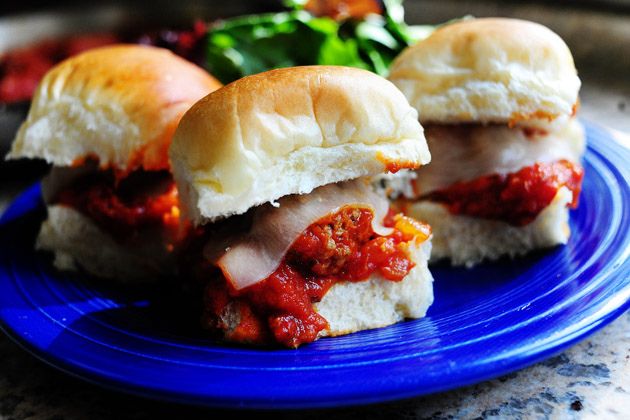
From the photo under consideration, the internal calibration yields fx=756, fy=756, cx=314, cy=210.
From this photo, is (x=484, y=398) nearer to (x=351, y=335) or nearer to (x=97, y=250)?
(x=351, y=335)

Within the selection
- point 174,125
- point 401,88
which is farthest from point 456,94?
point 174,125

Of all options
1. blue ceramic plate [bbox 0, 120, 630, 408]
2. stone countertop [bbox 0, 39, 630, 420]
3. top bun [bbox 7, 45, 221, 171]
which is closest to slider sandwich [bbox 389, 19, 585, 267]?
blue ceramic plate [bbox 0, 120, 630, 408]

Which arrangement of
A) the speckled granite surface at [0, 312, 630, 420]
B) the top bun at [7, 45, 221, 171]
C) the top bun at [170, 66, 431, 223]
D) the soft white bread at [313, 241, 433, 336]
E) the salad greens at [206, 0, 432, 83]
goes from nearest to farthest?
the speckled granite surface at [0, 312, 630, 420] < the top bun at [170, 66, 431, 223] < the soft white bread at [313, 241, 433, 336] < the top bun at [7, 45, 221, 171] < the salad greens at [206, 0, 432, 83]

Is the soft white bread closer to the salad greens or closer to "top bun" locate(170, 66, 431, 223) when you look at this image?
"top bun" locate(170, 66, 431, 223)

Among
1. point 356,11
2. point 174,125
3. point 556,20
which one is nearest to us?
point 174,125

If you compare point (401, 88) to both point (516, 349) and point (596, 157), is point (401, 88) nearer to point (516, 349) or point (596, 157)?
point (596, 157)

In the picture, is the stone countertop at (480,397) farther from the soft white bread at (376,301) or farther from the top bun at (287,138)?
the top bun at (287,138)

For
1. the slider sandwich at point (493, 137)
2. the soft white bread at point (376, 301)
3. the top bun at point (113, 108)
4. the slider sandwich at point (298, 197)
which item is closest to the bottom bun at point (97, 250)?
the top bun at point (113, 108)
